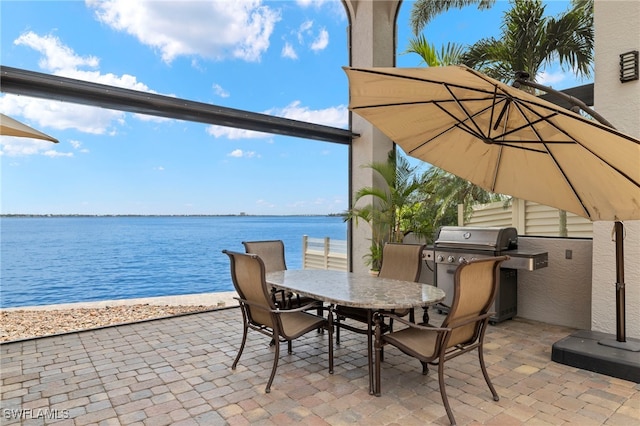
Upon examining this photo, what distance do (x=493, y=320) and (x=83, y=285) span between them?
15.8 metres

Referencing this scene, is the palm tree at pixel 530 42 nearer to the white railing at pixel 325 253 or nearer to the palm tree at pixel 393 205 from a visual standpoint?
the palm tree at pixel 393 205

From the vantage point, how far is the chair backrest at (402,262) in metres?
3.60

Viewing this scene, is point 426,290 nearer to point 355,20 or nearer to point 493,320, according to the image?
point 493,320

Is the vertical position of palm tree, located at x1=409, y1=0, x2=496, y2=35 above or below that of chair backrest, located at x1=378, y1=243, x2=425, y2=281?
above

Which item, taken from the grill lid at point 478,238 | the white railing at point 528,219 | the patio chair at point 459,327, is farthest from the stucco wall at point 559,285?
the patio chair at point 459,327

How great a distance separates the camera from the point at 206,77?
21.8m

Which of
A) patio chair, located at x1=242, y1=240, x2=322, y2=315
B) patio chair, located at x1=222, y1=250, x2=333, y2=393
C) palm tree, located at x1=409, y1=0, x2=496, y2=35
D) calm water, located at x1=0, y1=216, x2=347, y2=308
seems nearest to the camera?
patio chair, located at x1=222, y1=250, x2=333, y2=393

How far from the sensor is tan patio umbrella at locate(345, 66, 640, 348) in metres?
2.12

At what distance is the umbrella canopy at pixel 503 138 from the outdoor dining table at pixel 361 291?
3.82 feet

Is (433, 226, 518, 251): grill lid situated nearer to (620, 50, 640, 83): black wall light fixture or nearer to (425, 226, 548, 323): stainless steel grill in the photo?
(425, 226, 548, 323): stainless steel grill

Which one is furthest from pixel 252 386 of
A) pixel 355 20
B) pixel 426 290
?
pixel 355 20

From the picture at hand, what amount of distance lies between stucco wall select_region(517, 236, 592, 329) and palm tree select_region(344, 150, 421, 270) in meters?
1.58

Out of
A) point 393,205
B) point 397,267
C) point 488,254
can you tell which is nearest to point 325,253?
point 393,205

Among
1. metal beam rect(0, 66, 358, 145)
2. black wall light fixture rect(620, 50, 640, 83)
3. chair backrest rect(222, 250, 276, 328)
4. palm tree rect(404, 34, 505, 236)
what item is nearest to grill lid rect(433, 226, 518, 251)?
palm tree rect(404, 34, 505, 236)
